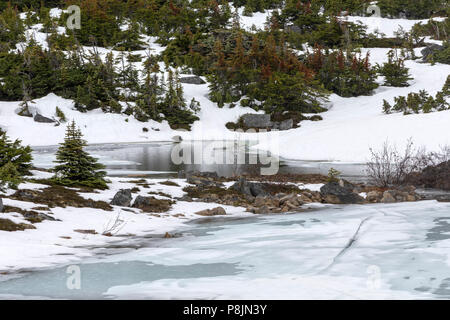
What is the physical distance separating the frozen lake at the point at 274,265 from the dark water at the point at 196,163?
Answer: 12103 millimetres

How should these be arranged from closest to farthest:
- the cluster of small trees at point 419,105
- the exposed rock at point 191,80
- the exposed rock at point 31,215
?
the exposed rock at point 31,215, the cluster of small trees at point 419,105, the exposed rock at point 191,80

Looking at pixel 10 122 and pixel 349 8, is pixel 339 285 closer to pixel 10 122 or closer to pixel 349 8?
pixel 10 122

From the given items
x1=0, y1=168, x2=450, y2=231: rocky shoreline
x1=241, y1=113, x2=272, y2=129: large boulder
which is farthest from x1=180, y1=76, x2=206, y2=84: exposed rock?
x1=0, y1=168, x2=450, y2=231: rocky shoreline

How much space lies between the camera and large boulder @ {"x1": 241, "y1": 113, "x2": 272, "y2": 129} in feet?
165

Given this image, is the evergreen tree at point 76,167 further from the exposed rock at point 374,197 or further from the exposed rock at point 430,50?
the exposed rock at point 430,50

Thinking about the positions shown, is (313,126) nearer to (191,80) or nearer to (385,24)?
(191,80)

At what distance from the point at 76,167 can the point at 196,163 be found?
44.1 ft

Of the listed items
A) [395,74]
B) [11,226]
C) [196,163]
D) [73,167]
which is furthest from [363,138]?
[395,74]

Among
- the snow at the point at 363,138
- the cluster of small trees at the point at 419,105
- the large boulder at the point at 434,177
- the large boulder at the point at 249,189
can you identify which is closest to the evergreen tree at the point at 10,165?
the large boulder at the point at 249,189

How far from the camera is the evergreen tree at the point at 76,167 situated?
1494 centimetres

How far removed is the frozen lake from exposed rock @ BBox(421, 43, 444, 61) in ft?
206

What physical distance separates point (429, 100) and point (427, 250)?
38.7 metres

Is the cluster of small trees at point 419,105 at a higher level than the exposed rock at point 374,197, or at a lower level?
higher

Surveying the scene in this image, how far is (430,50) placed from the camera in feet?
219
